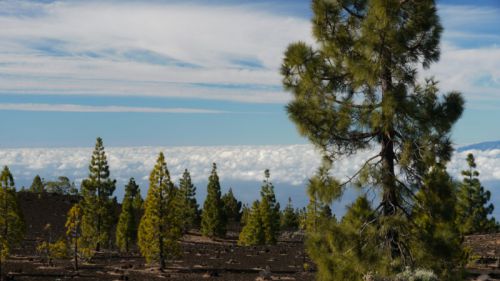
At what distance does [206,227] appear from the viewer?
260 ft

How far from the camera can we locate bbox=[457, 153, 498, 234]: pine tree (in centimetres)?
6556

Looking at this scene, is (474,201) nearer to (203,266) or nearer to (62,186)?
(203,266)

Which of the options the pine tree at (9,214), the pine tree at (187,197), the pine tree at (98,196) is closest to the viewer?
the pine tree at (9,214)

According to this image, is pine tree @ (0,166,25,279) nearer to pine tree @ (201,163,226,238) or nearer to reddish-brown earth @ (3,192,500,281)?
reddish-brown earth @ (3,192,500,281)

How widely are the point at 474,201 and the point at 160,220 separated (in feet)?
142

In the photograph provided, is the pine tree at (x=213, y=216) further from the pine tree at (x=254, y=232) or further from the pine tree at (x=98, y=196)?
the pine tree at (x=98, y=196)

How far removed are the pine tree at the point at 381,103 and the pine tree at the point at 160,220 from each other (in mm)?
24438

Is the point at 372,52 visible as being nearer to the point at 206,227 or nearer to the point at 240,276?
the point at 240,276

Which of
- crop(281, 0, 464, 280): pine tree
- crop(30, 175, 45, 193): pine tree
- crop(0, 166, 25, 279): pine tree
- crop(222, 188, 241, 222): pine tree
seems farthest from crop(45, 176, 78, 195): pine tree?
crop(281, 0, 464, 280): pine tree

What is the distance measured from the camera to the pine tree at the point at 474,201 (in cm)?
6556

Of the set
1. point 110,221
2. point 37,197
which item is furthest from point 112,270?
point 37,197

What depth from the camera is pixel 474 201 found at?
6650 centimetres

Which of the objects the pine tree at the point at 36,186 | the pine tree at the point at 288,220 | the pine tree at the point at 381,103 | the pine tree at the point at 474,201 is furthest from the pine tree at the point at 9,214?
the pine tree at the point at 36,186

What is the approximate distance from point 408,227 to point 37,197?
97860 mm
